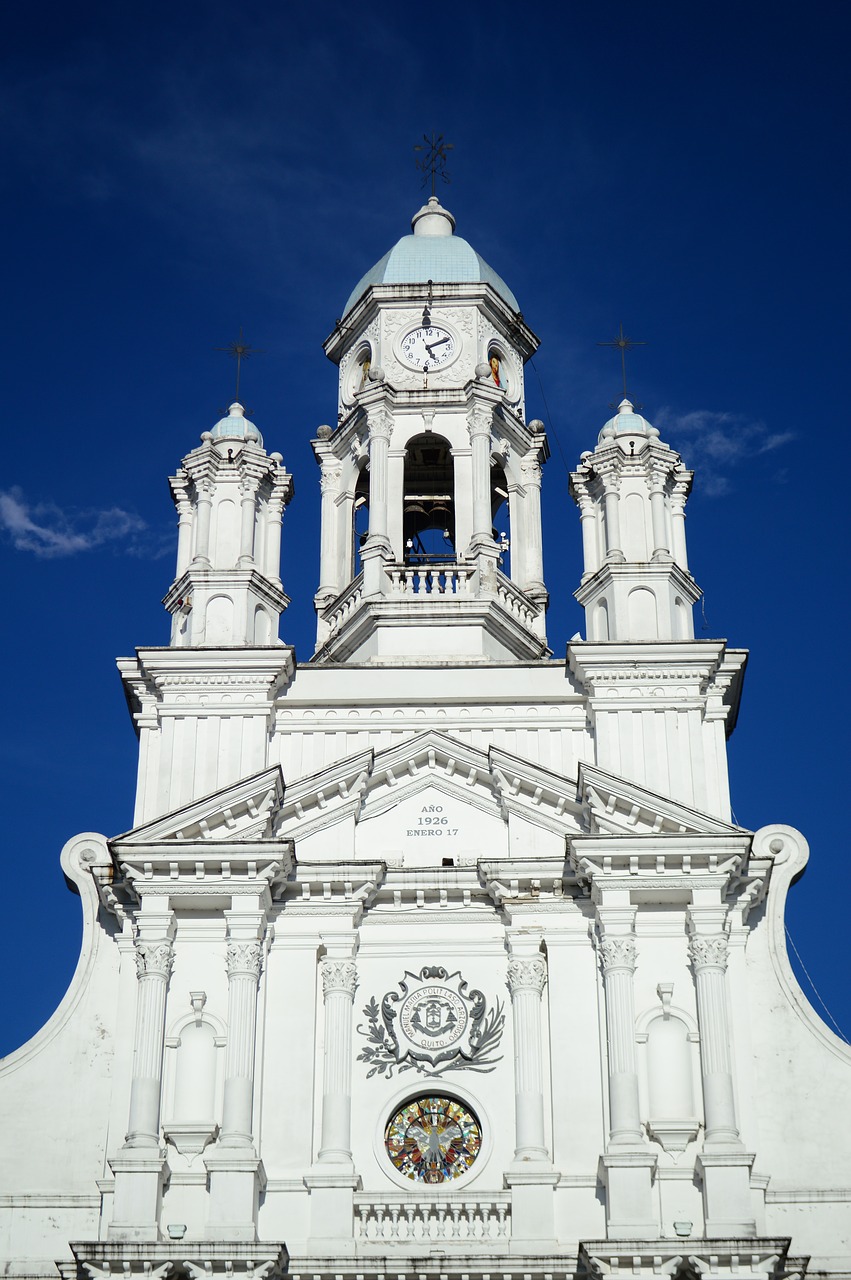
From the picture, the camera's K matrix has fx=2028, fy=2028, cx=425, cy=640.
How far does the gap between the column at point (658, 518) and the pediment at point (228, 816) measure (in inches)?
320

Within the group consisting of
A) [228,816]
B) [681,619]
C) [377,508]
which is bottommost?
[228,816]

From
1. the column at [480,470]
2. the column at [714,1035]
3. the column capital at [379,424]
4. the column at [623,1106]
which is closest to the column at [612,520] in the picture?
the column at [480,470]

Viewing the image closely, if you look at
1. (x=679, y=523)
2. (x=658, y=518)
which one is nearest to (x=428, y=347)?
(x=679, y=523)

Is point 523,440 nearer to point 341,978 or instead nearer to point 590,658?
point 590,658

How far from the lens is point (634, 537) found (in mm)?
35531

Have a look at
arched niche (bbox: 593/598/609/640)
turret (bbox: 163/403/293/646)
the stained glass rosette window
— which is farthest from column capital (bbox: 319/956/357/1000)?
arched niche (bbox: 593/598/609/640)

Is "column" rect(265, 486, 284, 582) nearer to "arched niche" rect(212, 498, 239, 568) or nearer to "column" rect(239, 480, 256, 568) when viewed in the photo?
"column" rect(239, 480, 256, 568)

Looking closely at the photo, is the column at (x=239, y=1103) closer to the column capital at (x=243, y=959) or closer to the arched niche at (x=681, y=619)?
the column capital at (x=243, y=959)

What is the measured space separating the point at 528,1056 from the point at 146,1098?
5615 millimetres

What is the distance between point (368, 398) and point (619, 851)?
12.1m

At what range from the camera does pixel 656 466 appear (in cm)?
3606

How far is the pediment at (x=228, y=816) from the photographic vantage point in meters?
31.1

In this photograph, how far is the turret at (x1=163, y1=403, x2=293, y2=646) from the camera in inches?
1374

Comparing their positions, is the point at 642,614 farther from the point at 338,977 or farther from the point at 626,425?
the point at 338,977
